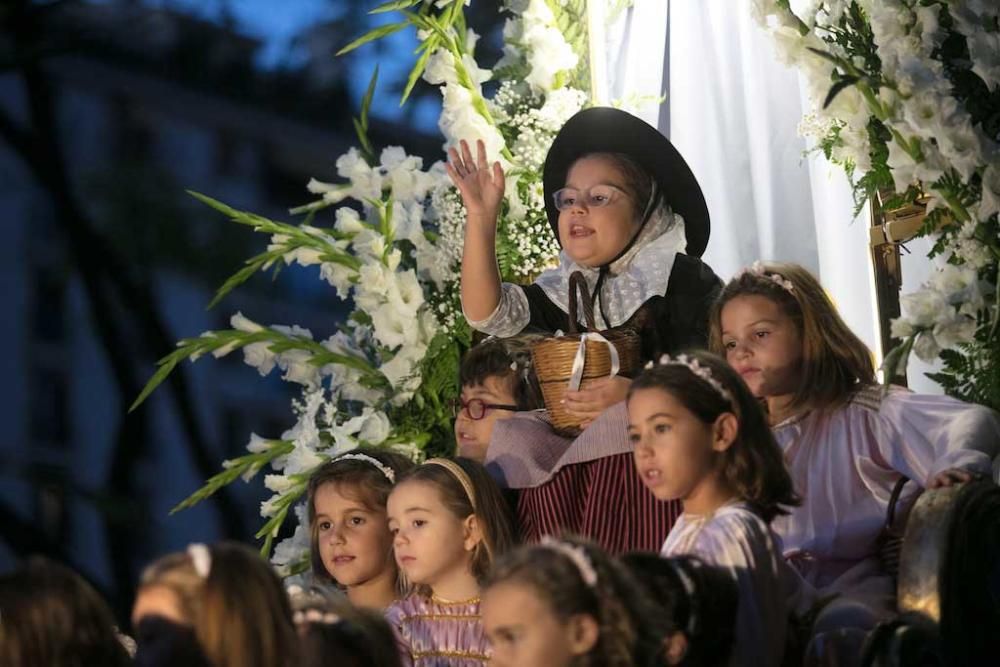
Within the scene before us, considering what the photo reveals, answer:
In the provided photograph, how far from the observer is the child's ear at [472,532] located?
3963 mm

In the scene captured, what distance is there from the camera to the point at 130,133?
7.68 metres

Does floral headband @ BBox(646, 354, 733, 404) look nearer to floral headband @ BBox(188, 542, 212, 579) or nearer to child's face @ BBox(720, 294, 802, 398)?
child's face @ BBox(720, 294, 802, 398)

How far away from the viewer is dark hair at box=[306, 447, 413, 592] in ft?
14.0

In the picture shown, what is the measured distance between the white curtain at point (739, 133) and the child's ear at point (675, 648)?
7.33 ft

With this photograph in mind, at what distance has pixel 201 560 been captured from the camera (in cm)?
291

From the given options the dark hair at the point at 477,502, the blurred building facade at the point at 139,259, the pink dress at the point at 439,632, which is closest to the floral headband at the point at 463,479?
the dark hair at the point at 477,502

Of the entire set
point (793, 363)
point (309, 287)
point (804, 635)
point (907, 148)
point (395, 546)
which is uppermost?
point (309, 287)

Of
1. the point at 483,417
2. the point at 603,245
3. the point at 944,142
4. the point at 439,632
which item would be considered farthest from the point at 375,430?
the point at 944,142

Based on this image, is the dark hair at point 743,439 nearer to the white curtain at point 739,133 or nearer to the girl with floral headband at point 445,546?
the girl with floral headband at point 445,546

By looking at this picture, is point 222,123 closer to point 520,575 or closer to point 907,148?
point 907,148

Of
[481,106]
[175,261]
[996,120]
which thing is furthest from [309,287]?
[996,120]

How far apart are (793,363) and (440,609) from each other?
1.03 m

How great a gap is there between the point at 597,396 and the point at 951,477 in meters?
0.92

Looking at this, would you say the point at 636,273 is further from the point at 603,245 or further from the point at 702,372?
the point at 702,372
